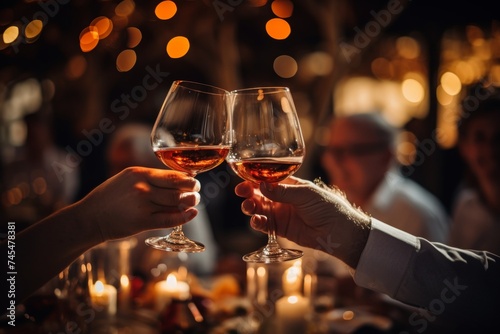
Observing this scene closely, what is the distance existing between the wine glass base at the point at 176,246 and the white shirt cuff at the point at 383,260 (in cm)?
49

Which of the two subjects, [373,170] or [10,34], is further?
[10,34]

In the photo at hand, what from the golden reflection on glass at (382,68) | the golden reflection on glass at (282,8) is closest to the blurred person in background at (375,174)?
the golden reflection on glass at (282,8)

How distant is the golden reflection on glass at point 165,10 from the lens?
4.39 metres

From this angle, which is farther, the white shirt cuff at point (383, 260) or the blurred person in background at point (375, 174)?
the blurred person in background at point (375, 174)

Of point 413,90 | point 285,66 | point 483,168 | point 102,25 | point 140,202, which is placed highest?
point 102,25

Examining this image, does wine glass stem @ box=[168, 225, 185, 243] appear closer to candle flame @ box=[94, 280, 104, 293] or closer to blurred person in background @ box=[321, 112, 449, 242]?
candle flame @ box=[94, 280, 104, 293]

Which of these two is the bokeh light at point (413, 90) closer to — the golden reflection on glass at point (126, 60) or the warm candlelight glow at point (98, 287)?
the golden reflection on glass at point (126, 60)

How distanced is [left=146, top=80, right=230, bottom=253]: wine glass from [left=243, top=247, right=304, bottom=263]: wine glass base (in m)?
0.16

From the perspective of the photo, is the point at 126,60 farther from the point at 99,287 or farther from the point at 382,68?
the point at 99,287

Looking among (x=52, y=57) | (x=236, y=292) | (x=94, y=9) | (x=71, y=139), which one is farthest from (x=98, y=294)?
(x=71, y=139)

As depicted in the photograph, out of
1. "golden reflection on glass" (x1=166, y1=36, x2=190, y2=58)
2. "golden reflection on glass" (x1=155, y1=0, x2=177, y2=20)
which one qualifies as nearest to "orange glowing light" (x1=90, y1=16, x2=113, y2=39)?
"golden reflection on glass" (x1=155, y1=0, x2=177, y2=20)

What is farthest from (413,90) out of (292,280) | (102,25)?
(292,280)

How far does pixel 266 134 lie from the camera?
137 cm

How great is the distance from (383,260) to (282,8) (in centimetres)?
377
